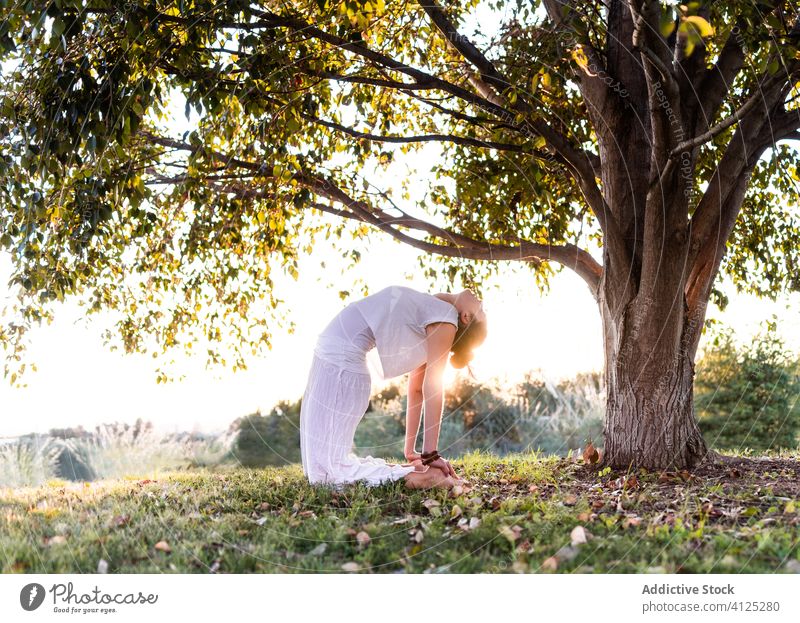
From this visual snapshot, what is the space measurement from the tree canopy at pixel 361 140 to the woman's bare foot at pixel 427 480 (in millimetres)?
2187

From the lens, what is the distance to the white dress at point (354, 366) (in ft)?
16.0

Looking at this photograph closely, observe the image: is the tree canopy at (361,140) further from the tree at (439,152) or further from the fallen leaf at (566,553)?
the fallen leaf at (566,553)

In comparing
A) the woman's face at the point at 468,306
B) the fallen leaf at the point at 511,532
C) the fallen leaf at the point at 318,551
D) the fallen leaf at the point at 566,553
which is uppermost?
the woman's face at the point at 468,306

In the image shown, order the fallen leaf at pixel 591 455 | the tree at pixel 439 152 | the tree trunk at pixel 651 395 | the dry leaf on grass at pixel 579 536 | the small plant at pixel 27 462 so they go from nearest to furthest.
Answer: the dry leaf on grass at pixel 579 536
the tree at pixel 439 152
the tree trunk at pixel 651 395
the small plant at pixel 27 462
the fallen leaf at pixel 591 455

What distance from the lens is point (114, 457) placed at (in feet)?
21.4

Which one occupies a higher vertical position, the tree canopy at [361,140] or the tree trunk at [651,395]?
the tree canopy at [361,140]

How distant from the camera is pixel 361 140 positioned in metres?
6.60

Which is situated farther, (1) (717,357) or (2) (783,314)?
(1) (717,357)

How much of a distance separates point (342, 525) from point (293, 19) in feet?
12.1

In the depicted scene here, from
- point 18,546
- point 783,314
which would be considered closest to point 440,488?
point 18,546

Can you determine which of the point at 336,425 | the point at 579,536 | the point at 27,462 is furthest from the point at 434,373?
the point at 27,462

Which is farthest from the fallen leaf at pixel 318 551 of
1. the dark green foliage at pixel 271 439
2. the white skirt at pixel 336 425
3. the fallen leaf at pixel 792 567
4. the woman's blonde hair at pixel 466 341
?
the dark green foliage at pixel 271 439

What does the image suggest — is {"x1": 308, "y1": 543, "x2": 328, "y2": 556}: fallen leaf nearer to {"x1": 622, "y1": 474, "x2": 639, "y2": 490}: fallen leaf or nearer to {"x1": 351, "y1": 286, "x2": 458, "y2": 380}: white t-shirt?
{"x1": 351, "y1": 286, "x2": 458, "y2": 380}: white t-shirt
